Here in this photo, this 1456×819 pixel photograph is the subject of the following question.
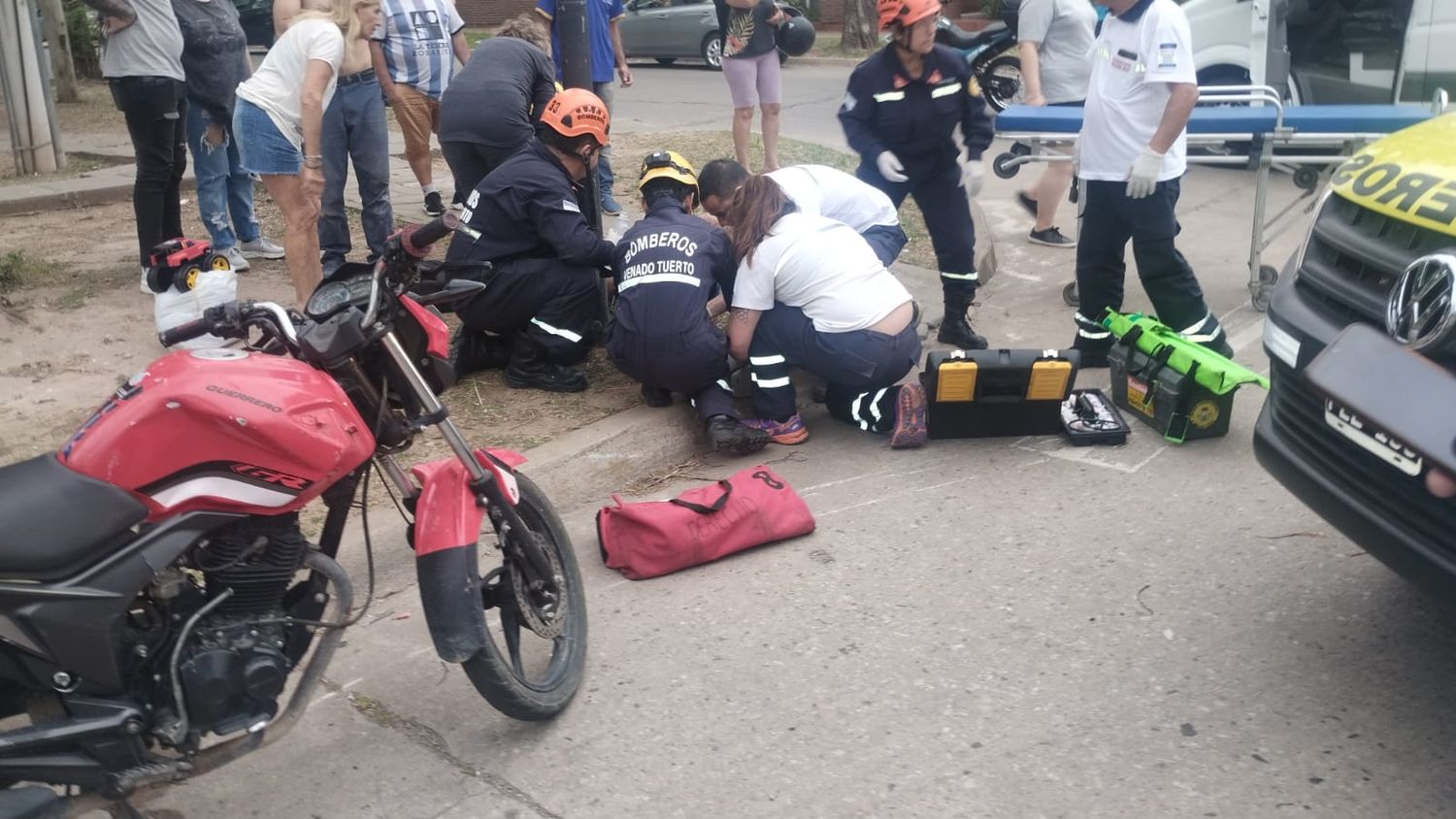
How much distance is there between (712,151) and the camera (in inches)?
388

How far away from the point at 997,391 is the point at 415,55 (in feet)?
14.0

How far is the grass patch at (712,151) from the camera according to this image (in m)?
8.60

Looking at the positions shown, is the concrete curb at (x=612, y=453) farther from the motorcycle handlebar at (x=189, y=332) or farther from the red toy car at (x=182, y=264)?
the motorcycle handlebar at (x=189, y=332)

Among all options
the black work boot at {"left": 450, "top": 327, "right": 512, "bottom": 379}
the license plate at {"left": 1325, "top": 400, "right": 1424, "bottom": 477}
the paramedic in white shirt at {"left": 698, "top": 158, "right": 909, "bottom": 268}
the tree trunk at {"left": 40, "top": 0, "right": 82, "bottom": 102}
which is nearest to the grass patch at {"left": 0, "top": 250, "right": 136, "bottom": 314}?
the black work boot at {"left": 450, "top": 327, "right": 512, "bottom": 379}

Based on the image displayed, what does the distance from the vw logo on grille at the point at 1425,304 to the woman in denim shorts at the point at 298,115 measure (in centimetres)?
449

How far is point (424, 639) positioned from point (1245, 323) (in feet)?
15.0

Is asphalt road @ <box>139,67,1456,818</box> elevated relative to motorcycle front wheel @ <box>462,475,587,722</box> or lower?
lower

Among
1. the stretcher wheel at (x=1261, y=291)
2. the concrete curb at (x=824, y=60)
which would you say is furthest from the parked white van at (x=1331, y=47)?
the concrete curb at (x=824, y=60)

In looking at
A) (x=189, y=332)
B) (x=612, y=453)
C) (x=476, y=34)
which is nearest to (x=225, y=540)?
(x=189, y=332)

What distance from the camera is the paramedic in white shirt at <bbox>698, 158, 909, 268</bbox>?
537 centimetres

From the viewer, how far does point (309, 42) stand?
564 centimetres

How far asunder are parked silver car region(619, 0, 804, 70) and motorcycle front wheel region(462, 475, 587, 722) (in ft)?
54.7

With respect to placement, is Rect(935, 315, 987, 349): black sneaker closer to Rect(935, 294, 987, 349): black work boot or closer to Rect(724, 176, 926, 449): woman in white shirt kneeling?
Rect(935, 294, 987, 349): black work boot

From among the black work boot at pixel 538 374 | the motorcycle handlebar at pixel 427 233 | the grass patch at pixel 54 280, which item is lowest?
the black work boot at pixel 538 374
